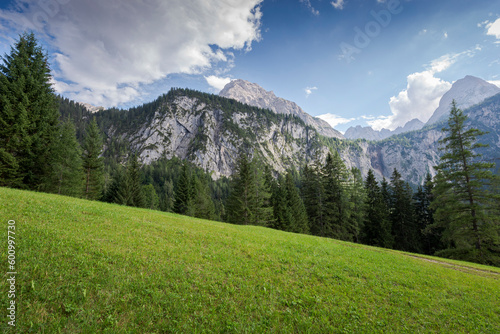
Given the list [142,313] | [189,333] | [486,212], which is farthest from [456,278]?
[486,212]

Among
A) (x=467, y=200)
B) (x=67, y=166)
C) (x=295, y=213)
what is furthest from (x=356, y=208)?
(x=67, y=166)

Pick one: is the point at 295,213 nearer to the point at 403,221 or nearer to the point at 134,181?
the point at 403,221

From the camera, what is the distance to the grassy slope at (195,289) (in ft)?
15.7

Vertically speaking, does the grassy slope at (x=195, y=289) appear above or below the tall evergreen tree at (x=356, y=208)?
below

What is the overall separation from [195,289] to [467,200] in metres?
34.9

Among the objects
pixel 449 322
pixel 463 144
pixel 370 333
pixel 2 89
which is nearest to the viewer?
pixel 370 333

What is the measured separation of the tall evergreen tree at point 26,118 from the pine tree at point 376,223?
56.7 meters

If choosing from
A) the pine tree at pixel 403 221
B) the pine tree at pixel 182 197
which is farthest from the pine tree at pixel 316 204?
the pine tree at pixel 182 197

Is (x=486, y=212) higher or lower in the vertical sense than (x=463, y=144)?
lower

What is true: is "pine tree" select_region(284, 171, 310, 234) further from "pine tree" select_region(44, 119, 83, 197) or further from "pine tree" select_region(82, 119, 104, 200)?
"pine tree" select_region(44, 119, 83, 197)

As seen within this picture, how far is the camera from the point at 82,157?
34969 mm

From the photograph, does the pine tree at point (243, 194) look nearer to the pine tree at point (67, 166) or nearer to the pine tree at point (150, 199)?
the pine tree at point (67, 166)

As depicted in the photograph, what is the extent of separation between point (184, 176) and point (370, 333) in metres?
47.8

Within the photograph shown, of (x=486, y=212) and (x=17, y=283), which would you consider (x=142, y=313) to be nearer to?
(x=17, y=283)
